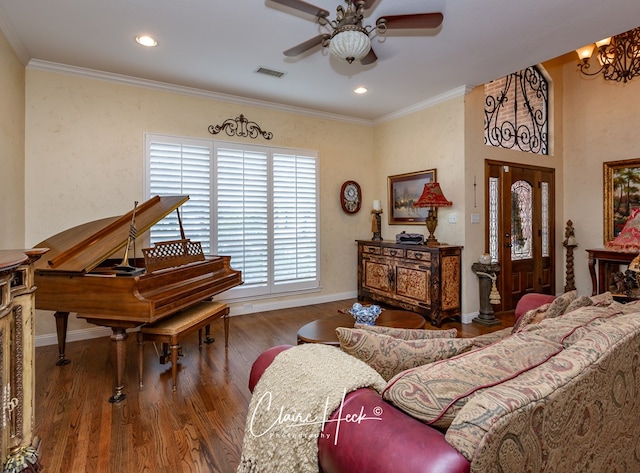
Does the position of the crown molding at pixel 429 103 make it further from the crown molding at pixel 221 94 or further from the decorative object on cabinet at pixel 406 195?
the decorative object on cabinet at pixel 406 195

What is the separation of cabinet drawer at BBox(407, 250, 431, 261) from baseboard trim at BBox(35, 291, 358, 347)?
5.00 feet

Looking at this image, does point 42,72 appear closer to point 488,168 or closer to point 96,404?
point 96,404

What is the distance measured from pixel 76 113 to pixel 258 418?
4.01 meters

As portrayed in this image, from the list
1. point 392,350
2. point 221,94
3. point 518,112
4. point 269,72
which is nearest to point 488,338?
point 392,350

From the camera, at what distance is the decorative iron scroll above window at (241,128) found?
4468 millimetres

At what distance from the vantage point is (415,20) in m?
2.24

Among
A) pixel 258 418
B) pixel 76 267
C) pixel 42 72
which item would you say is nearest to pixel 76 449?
pixel 76 267

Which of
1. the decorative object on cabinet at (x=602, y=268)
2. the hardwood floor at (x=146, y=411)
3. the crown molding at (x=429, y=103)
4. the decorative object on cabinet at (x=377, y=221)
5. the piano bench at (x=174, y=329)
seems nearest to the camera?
the hardwood floor at (x=146, y=411)

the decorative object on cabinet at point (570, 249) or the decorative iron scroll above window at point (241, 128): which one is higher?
the decorative iron scroll above window at point (241, 128)

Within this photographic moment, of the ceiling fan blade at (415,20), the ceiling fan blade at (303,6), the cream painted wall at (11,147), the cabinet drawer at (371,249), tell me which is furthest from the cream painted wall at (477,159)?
the cream painted wall at (11,147)

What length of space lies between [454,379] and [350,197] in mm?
4734

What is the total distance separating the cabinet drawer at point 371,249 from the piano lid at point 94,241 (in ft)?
9.51

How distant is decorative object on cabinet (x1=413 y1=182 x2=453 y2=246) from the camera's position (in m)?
4.23

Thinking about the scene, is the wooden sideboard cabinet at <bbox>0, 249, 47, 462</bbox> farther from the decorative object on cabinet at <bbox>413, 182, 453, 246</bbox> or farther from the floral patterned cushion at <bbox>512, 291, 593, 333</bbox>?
the decorative object on cabinet at <bbox>413, 182, 453, 246</bbox>
